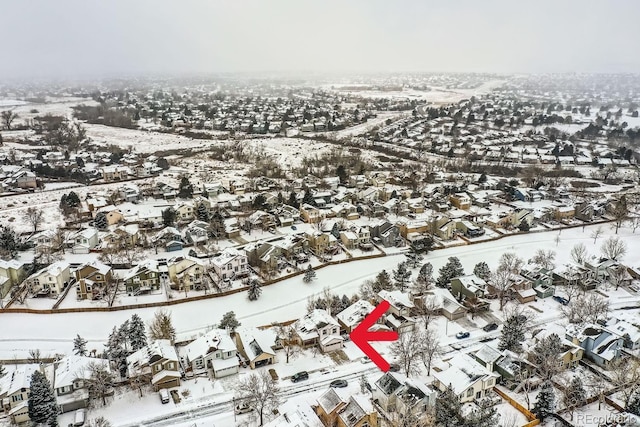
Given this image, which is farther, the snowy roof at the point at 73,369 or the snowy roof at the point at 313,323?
the snowy roof at the point at 313,323

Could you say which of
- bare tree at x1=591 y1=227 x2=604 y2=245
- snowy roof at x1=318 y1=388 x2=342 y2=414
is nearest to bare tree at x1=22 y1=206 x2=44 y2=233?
snowy roof at x1=318 y1=388 x2=342 y2=414

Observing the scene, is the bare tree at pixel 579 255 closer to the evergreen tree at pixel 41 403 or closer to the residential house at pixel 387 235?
the residential house at pixel 387 235

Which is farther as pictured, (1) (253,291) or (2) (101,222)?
(2) (101,222)

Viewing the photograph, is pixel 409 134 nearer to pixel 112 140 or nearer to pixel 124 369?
pixel 112 140

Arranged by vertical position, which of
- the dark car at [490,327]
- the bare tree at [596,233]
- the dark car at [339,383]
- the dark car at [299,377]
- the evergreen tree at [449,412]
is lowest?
the bare tree at [596,233]

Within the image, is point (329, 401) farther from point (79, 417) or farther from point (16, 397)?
point (16, 397)

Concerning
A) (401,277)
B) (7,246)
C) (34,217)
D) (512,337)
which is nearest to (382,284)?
(401,277)

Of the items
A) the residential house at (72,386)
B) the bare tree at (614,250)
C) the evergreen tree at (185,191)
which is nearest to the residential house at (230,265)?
the residential house at (72,386)
